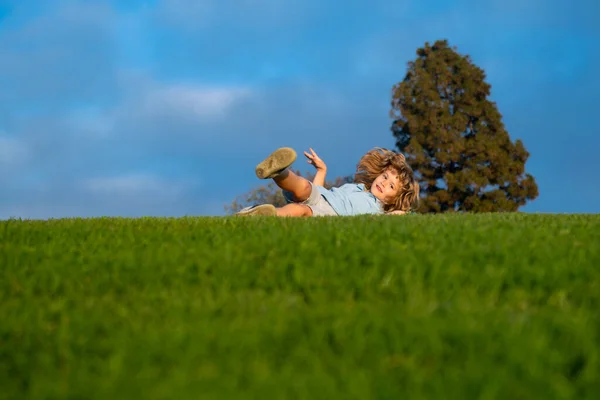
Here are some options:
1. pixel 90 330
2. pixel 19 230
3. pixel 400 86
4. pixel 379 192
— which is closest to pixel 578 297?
pixel 90 330

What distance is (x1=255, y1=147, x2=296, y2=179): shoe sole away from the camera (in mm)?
9453

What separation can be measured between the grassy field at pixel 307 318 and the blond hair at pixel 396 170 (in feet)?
21.3

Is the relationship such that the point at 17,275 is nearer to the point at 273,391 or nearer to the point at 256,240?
the point at 256,240

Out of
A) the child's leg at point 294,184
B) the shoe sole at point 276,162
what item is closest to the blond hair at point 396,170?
the child's leg at point 294,184

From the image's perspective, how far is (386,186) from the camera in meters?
12.1

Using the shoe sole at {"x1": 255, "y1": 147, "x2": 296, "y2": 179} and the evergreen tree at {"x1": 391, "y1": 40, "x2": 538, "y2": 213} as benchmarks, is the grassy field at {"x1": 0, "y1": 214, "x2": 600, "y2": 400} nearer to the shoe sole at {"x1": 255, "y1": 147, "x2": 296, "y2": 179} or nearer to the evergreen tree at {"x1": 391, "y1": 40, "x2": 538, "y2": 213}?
the shoe sole at {"x1": 255, "y1": 147, "x2": 296, "y2": 179}

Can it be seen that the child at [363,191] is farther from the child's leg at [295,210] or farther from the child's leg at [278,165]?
the child's leg at [278,165]

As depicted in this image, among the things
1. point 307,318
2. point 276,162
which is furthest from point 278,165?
point 307,318

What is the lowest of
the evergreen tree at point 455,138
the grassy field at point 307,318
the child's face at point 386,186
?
the grassy field at point 307,318

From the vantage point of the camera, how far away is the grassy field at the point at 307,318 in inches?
92.8

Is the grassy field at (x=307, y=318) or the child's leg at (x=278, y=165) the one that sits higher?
the child's leg at (x=278, y=165)

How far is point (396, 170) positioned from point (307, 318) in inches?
365

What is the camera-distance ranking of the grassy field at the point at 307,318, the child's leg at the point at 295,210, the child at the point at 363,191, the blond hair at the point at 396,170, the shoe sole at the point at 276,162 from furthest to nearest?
1. the blond hair at the point at 396,170
2. the child at the point at 363,191
3. the child's leg at the point at 295,210
4. the shoe sole at the point at 276,162
5. the grassy field at the point at 307,318

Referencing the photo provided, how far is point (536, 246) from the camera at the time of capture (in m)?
5.03
